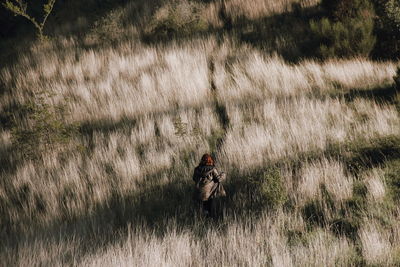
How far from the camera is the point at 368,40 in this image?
317 inches

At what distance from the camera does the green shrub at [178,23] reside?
33.7 ft

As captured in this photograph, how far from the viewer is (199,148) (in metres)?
5.53

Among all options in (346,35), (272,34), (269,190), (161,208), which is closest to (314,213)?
(269,190)

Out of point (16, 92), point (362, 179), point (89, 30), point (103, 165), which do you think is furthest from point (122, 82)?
point (362, 179)

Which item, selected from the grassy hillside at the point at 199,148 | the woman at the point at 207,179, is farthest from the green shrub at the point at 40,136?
the woman at the point at 207,179

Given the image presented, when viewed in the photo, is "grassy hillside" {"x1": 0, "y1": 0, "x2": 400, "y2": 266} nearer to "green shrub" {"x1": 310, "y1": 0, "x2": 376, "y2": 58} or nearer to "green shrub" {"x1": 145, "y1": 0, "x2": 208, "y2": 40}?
"green shrub" {"x1": 145, "y1": 0, "x2": 208, "y2": 40}

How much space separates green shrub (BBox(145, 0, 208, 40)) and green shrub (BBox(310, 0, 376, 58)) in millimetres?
3328

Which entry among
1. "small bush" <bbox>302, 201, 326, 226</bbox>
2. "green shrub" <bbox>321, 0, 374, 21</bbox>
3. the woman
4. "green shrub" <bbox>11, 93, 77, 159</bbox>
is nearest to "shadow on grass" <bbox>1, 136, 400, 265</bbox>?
"small bush" <bbox>302, 201, 326, 226</bbox>

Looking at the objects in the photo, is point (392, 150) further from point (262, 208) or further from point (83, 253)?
point (83, 253)

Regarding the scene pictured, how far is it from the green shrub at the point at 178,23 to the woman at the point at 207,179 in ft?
23.7

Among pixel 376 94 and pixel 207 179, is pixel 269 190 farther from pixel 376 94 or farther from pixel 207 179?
pixel 376 94

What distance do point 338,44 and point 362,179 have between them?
473cm

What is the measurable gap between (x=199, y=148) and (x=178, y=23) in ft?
19.4

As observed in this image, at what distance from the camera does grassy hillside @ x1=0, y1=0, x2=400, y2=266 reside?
11.6 feet
